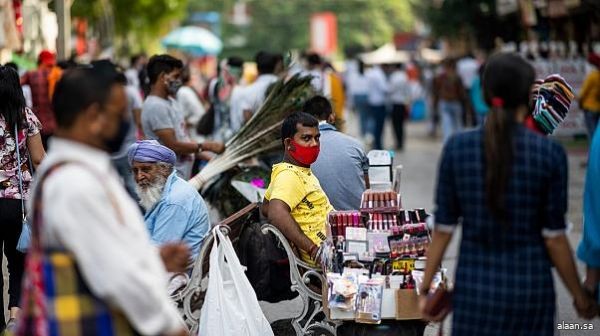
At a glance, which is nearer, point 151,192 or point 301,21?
point 151,192

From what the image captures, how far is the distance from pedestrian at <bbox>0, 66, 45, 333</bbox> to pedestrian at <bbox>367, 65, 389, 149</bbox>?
15171 mm

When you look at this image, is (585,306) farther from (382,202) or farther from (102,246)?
(102,246)

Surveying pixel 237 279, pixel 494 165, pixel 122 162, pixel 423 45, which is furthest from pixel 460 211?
pixel 423 45

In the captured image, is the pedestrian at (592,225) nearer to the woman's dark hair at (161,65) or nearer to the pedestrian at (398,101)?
the woman's dark hair at (161,65)

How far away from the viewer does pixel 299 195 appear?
7.09 m

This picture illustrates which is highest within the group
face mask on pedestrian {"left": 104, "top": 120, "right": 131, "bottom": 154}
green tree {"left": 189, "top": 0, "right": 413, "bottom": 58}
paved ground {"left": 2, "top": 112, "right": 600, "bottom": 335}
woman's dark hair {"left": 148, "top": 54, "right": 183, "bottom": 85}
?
green tree {"left": 189, "top": 0, "right": 413, "bottom": 58}

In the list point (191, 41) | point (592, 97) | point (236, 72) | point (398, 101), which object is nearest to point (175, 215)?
point (236, 72)

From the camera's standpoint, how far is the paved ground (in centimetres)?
854

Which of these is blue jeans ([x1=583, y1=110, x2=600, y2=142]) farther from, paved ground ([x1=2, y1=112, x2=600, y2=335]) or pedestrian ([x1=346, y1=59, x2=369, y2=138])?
pedestrian ([x1=346, y1=59, x2=369, y2=138])

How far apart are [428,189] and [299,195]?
1026 cm

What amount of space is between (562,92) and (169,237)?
2.36 m

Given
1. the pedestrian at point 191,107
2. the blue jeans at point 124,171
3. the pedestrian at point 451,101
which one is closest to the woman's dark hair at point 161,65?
the blue jeans at point 124,171

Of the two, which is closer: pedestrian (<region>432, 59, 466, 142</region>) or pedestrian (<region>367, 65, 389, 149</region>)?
pedestrian (<region>432, 59, 466, 142</region>)

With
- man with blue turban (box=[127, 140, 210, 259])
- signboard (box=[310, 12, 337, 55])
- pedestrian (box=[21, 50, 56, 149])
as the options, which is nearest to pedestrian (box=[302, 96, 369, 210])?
man with blue turban (box=[127, 140, 210, 259])
